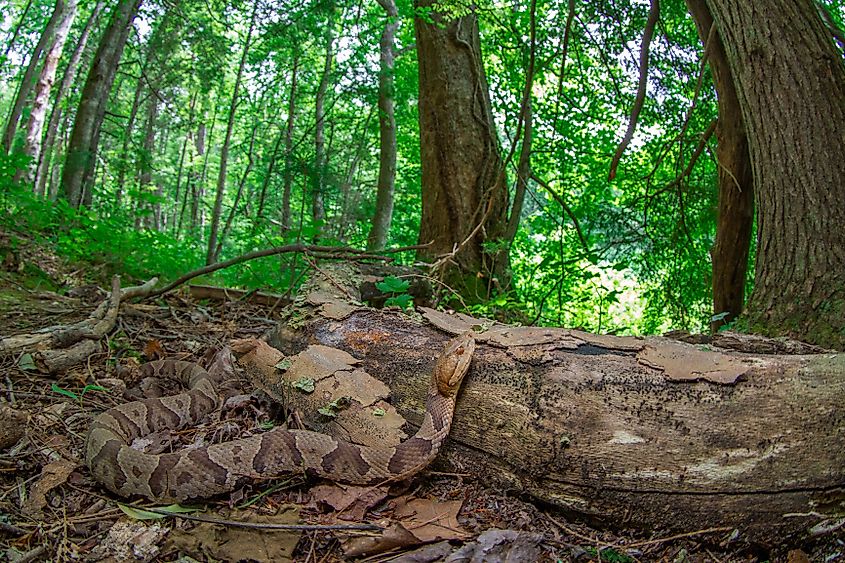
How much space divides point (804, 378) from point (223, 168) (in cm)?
1542

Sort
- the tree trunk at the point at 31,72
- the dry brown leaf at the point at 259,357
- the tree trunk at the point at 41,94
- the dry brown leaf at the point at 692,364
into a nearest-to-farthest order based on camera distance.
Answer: the dry brown leaf at the point at 692,364 → the dry brown leaf at the point at 259,357 → the tree trunk at the point at 41,94 → the tree trunk at the point at 31,72


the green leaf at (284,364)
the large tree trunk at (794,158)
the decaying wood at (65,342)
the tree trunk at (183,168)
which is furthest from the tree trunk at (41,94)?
the large tree trunk at (794,158)

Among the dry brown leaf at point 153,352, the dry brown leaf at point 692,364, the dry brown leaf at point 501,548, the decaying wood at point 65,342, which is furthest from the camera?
the dry brown leaf at point 153,352

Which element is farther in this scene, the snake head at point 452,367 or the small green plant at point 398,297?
the small green plant at point 398,297

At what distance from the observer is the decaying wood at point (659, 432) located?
2.18 m

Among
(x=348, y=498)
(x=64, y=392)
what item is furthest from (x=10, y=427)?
(x=348, y=498)

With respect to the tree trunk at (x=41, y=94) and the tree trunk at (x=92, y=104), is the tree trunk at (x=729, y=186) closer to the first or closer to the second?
the tree trunk at (x=92, y=104)

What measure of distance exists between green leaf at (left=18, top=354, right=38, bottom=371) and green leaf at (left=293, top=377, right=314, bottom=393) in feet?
6.88

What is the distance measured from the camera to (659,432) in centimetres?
232

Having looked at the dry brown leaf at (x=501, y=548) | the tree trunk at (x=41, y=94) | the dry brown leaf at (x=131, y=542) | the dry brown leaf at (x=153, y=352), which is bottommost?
the dry brown leaf at (x=131, y=542)

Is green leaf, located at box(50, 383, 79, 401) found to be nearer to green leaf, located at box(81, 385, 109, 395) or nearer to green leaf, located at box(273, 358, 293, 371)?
green leaf, located at box(81, 385, 109, 395)

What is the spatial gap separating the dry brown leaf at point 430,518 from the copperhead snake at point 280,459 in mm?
136

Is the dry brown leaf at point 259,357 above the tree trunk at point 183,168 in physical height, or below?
below

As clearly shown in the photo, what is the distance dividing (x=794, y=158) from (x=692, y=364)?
183cm
